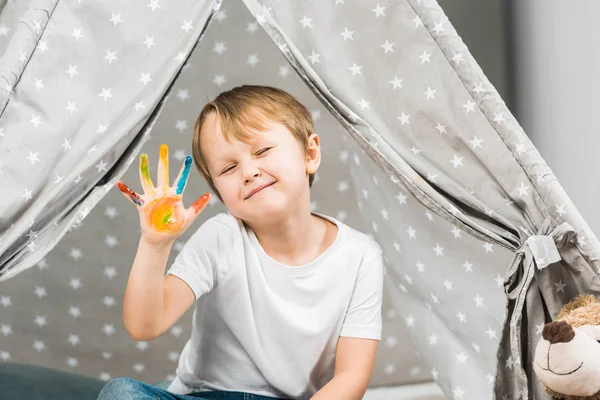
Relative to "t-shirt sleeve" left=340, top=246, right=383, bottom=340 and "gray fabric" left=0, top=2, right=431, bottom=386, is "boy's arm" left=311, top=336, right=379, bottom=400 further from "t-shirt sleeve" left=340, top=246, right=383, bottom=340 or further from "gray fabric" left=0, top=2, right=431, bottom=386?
"gray fabric" left=0, top=2, right=431, bottom=386

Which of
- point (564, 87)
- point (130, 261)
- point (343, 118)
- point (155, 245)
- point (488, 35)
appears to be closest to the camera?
point (155, 245)

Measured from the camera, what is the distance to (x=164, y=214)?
1.19 m

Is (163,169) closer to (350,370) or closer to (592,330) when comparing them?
(350,370)

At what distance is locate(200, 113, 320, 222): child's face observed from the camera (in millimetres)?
1377

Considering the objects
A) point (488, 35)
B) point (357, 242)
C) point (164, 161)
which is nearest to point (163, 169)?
point (164, 161)

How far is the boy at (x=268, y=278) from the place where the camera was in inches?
55.0

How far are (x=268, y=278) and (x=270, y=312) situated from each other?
7cm

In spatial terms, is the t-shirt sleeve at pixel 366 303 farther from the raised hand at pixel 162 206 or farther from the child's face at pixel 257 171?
the raised hand at pixel 162 206

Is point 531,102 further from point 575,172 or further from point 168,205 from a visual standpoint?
point 168,205

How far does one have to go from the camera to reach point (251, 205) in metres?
1.38

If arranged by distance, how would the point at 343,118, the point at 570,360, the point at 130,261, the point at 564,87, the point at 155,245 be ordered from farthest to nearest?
the point at 130,261 → the point at 564,87 → the point at 343,118 → the point at 155,245 → the point at 570,360

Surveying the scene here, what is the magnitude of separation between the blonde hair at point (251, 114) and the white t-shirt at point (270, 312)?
14 centimetres

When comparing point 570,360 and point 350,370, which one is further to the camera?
point 350,370

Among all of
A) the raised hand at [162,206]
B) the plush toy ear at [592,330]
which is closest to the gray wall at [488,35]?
the plush toy ear at [592,330]
